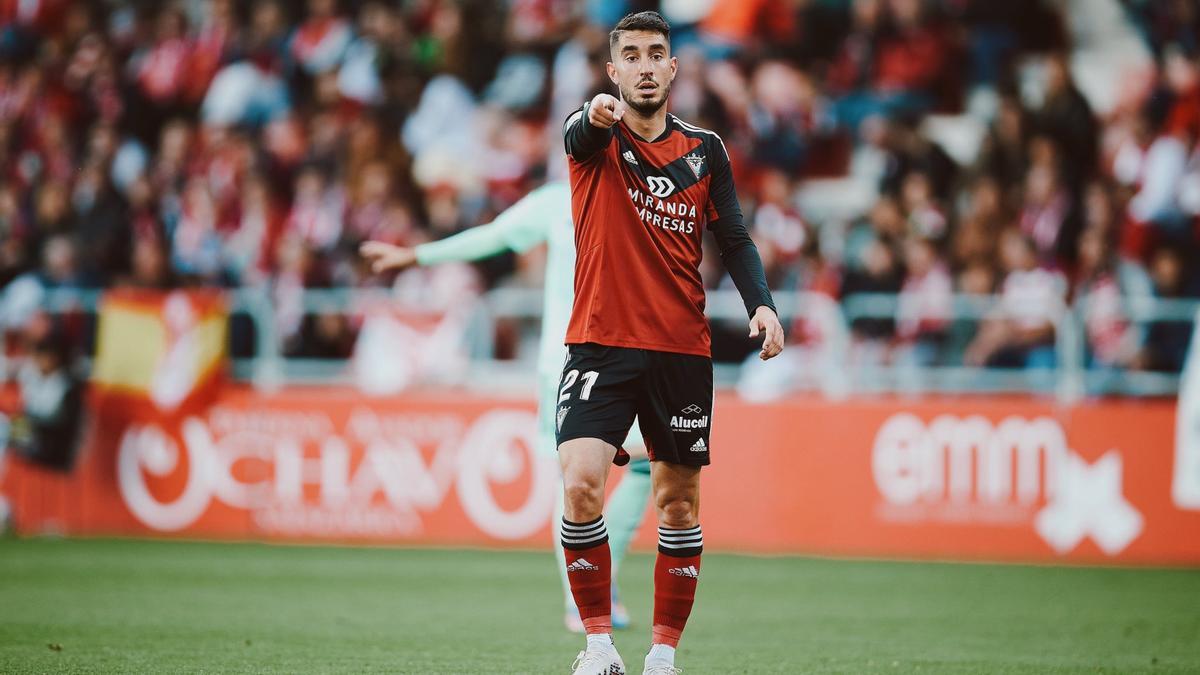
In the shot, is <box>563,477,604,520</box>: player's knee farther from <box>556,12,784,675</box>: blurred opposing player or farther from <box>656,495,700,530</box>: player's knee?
<box>656,495,700,530</box>: player's knee

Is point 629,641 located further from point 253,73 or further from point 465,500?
point 253,73

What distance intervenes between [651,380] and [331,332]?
28.8 ft

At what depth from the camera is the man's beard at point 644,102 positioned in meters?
6.41

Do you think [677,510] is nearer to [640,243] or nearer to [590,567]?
[590,567]

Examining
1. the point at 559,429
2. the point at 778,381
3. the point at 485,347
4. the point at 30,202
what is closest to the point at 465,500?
the point at 485,347

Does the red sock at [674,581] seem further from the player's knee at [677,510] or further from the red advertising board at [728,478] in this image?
the red advertising board at [728,478]

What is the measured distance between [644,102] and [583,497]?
4.94ft

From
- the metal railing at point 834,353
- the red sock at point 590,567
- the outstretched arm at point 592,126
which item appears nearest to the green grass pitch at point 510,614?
the red sock at point 590,567

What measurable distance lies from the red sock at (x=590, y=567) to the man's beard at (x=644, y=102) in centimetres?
156

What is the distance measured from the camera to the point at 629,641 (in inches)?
330

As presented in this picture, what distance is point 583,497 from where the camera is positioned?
21.0ft

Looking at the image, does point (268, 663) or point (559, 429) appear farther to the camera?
point (268, 663)

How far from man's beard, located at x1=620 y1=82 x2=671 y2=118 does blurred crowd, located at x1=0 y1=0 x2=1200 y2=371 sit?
7198 mm

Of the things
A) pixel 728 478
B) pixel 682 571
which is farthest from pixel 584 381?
pixel 728 478
